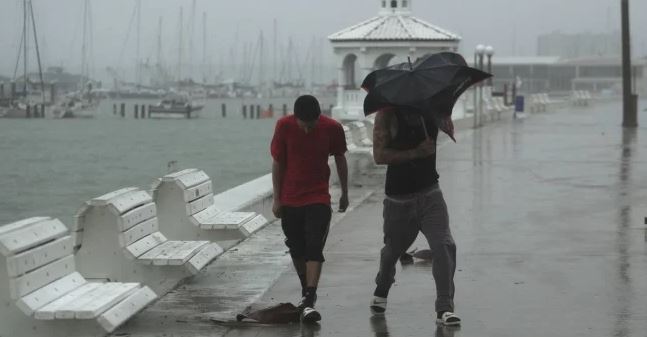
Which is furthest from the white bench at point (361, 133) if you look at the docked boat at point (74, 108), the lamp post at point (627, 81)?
the docked boat at point (74, 108)

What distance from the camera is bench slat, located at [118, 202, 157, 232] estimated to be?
32.3ft

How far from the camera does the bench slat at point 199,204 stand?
12109 millimetres

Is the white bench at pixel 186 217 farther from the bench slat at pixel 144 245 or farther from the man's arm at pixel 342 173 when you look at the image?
the man's arm at pixel 342 173

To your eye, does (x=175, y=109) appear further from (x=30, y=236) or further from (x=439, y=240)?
(x=30, y=236)

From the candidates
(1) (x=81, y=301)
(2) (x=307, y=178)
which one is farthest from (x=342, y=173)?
(1) (x=81, y=301)

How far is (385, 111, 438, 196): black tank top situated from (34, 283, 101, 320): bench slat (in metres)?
2.20

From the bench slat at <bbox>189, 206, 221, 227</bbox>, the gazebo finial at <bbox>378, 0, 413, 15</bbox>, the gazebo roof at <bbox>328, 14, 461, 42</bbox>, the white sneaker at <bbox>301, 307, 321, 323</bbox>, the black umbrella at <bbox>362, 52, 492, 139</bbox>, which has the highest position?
the gazebo finial at <bbox>378, 0, 413, 15</bbox>

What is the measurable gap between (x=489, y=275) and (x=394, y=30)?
2501 inches

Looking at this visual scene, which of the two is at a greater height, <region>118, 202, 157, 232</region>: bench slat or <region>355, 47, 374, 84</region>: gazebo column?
<region>355, 47, 374, 84</region>: gazebo column

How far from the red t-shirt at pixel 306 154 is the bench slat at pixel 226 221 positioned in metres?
2.69

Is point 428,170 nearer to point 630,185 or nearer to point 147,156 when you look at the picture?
point 630,185

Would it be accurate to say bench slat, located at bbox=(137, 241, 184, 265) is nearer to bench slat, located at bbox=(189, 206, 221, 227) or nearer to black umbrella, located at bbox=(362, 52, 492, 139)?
bench slat, located at bbox=(189, 206, 221, 227)

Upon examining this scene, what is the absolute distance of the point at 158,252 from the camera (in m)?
10.2

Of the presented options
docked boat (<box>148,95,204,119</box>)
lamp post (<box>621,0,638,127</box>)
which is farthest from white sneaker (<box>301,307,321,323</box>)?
docked boat (<box>148,95,204,119</box>)
